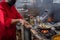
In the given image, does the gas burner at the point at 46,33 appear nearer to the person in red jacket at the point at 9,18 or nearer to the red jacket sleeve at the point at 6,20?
the person in red jacket at the point at 9,18

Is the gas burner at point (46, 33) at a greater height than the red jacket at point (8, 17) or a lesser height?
lesser

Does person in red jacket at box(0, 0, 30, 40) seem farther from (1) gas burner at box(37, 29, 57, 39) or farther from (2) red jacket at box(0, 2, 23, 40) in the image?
(1) gas burner at box(37, 29, 57, 39)

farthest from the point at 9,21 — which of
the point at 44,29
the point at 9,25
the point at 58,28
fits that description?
the point at 58,28

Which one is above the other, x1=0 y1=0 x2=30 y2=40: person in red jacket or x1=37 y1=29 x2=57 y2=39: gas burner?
x1=0 y1=0 x2=30 y2=40: person in red jacket

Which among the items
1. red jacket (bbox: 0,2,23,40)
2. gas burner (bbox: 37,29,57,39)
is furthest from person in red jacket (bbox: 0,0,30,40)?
gas burner (bbox: 37,29,57,39)

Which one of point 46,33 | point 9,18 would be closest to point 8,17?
point 9,18

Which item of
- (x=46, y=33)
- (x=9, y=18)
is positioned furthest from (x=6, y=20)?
(x=46, y=33)

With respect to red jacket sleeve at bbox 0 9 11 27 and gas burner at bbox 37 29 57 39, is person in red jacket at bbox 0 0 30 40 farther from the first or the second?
gas burner at bbox 37 29 57 39

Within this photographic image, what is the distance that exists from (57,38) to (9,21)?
540 mm

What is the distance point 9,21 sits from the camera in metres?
1.96

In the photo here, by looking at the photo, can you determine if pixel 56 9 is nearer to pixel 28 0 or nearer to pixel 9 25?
pixel 28 0

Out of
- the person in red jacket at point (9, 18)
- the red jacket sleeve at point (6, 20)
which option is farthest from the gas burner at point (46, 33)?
the red jacket sleeve at point (6, 20)

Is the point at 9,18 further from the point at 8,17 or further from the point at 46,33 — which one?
the point at 46,33

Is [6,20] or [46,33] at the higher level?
[6,20]
